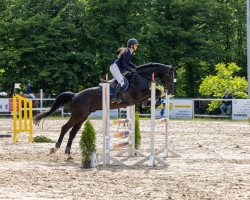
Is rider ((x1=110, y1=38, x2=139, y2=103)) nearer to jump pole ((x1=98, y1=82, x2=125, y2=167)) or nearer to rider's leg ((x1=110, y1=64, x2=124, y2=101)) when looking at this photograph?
rider's leg ((x1=110, y1=64, x2=124, y2=101))

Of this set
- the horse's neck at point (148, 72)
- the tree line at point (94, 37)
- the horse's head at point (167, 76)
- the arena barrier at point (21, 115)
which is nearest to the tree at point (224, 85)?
the tree line at point (94, 37)

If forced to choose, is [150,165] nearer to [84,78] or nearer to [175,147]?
[175,147]

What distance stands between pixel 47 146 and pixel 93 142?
5385mm

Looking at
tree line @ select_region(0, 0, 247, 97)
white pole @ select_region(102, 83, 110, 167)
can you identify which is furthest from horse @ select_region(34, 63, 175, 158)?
tree line @ select_region(0, 0, 247, 97)

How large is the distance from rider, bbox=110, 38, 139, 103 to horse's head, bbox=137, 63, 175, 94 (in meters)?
0.33

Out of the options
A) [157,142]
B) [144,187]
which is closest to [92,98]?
[157,142]

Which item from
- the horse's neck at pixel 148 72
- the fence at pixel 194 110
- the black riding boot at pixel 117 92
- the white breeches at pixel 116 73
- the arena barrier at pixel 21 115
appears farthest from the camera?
the fence at pixel 194 110

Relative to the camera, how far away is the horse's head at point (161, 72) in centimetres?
1582

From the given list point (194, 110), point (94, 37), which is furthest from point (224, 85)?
point (94, 37)

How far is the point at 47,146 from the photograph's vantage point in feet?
61.5

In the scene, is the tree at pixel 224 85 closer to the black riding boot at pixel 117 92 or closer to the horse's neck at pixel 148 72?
the horse's neck at pixel 148 72

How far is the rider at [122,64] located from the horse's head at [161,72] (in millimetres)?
325

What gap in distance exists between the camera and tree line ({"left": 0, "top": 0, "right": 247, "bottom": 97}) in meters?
46.1

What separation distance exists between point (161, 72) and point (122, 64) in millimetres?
1105
